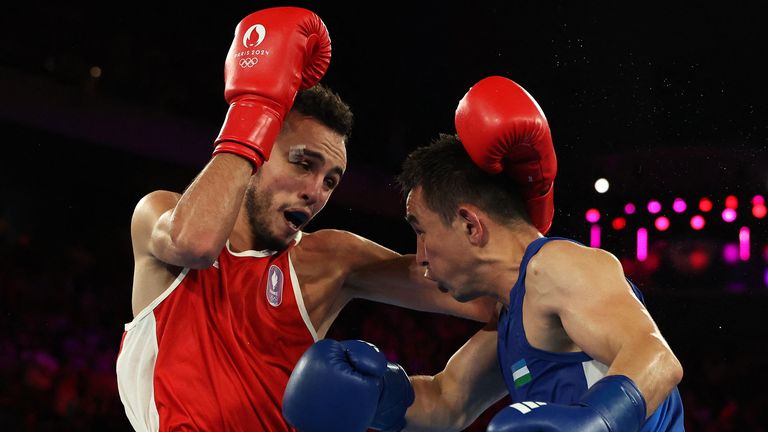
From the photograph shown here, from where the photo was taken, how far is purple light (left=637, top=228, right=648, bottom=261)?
7.25m

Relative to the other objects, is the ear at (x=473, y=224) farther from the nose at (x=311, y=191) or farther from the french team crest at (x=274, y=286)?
the french team crest at (x=274, y=286)

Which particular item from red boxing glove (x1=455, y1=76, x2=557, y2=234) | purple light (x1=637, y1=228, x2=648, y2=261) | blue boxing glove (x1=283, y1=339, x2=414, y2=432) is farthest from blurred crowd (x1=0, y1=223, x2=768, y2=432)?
red boxing glove (x1=455, y1=76, x2=557, y2=234)

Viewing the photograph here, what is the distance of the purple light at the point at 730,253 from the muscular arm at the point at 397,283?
516cm

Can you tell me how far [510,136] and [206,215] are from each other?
0.84 metres

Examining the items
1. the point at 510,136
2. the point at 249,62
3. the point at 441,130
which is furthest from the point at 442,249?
the point at 441,130

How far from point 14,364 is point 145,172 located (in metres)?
2.19

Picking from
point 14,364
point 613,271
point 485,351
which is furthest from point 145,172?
point 613,271

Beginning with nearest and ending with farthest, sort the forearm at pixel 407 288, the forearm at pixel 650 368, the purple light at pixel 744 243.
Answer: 1. the forearm at pixel 650 368
2. the forearm at pixel 407 288
3. the purple light at pixel 744 243

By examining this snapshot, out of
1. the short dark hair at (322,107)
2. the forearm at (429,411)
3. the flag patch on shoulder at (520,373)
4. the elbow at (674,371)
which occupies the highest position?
the short dark hair at (322,107)

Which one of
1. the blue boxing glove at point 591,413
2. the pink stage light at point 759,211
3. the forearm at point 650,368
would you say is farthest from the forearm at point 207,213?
the pink stage light at point 759,211

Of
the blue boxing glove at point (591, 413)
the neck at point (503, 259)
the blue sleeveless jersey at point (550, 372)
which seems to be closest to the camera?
the blue boxing glove at point (591, 413)

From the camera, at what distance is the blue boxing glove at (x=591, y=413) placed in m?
1.54

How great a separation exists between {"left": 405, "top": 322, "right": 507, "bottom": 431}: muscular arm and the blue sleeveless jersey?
0.48 meters

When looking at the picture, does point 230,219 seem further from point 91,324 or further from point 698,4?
point 698,4
